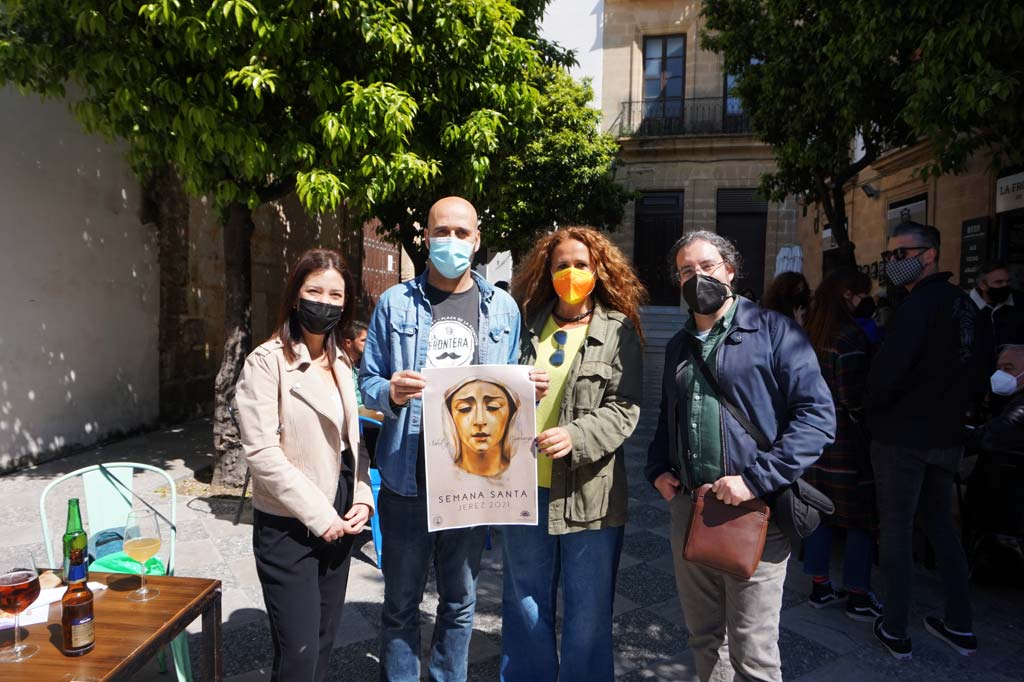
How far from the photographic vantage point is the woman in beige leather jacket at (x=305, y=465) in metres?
2.14

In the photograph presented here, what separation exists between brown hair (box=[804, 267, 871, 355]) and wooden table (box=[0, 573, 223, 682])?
124 inches

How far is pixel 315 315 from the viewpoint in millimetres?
2352

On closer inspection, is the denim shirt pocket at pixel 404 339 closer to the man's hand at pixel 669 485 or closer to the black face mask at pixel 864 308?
the man's hand at pixel 669 485

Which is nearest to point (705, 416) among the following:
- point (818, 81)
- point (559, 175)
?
point (818, 81)

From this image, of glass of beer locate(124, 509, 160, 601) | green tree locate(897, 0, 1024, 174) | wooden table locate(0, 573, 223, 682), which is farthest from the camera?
green tree locate(897, 0, 1024, 174)

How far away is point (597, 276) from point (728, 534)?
3.31ft

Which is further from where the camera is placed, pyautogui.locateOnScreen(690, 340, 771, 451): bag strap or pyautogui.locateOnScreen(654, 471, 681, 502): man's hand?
pyautogui.locateOnScreen(654, 471, 681, 502): man's hand

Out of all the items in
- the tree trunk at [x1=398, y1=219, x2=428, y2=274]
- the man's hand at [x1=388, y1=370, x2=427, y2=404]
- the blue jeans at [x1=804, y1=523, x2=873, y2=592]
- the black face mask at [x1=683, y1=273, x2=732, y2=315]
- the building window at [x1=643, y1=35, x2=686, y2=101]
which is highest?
the building window at [x1=643, y1=35, x2=686, y2=101]

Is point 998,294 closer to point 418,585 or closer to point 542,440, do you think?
point 542,440

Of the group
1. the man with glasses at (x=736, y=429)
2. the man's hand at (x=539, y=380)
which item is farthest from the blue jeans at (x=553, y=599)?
the man's hand at (x=539, y=380)

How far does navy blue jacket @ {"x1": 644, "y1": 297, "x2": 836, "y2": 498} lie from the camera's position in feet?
6.82

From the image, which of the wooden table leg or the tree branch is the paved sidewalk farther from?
the tree branch

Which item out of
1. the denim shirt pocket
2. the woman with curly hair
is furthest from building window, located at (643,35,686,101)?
the denim shirt pocket

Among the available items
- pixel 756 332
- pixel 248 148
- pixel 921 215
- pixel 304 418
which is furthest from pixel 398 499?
pixel 921 215
